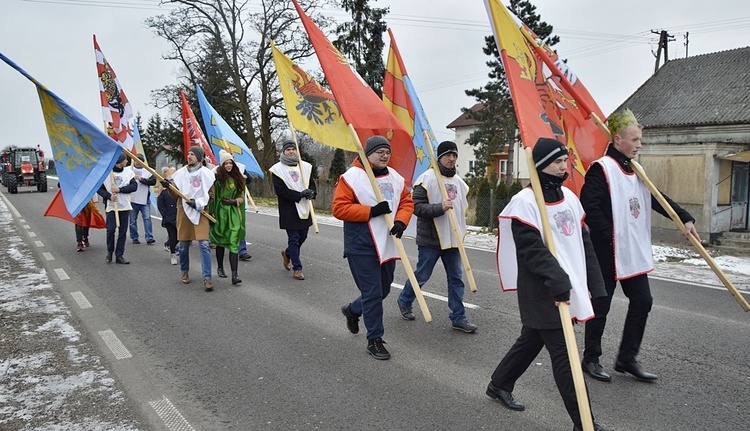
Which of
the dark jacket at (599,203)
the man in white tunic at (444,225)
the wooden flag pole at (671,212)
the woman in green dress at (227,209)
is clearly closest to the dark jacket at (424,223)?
the man in white tunic at (444,225)

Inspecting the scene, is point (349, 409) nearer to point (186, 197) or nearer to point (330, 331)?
point (330, 331)

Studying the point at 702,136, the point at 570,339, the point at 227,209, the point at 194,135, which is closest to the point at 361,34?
the point at 702,136

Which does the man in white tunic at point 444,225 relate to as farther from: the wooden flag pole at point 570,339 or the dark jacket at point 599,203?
the wooden flag pole at point 570,339

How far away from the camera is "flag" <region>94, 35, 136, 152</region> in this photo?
35.5 feet

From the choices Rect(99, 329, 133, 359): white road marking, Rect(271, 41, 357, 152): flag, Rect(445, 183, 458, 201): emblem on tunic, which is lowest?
Rect(99, 329, 133, 359): white road marking

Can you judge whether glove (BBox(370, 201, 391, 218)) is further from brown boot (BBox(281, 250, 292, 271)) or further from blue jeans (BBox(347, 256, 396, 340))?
brown boot (BBox(281, 250, 292, 271))

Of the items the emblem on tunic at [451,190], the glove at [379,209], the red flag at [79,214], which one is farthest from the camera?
the red flag at [79,214]

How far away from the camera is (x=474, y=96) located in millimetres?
37969

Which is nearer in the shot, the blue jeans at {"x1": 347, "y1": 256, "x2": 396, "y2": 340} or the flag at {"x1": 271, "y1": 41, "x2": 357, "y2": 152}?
the blue jeans at {"x1": 347, "y1": 256, "x2": 396, "y2": 340}

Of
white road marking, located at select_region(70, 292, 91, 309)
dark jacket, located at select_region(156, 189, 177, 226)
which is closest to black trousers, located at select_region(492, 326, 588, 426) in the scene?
white road marking, located at select_region(70, 292, 91, 309)

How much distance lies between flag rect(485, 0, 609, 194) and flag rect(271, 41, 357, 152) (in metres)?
1.91

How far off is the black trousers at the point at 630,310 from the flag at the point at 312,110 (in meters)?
2.56

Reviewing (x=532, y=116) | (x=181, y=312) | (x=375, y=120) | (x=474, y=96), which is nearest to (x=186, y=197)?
(x=181, y=312)

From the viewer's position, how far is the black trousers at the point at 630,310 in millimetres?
4176
